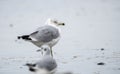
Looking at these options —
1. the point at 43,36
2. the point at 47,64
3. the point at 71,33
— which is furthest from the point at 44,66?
the point at 71,33

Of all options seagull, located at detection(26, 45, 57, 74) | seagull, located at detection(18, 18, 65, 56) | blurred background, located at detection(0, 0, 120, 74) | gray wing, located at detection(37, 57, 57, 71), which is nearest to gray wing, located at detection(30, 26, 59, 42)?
seagull, located at detection(18, 18, 65, 56)

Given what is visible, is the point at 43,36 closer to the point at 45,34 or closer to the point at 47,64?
the point at 45,34

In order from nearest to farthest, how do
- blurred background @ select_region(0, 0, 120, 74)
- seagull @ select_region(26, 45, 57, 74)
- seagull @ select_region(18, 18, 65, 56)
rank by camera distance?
seagull @ select_region(26, 45, 57, 74)
blurred background @ select_region(0, 0, 120, 74)
seagull @ select_region(18, 18, 65, 56)

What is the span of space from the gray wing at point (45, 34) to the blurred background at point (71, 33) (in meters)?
0.48

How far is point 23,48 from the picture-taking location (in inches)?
464

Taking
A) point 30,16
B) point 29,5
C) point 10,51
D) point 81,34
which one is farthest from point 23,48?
point 29,5

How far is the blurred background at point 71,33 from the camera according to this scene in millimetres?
9516

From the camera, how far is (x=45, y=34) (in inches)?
396

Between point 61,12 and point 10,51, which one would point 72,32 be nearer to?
point 10,51

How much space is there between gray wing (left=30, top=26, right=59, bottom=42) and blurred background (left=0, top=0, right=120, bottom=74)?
476 mm

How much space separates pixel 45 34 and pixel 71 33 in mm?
3883

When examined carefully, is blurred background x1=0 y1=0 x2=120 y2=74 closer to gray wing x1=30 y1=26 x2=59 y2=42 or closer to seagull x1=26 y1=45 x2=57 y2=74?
gray wing x1=30 y1=26 x2=59 y2=42

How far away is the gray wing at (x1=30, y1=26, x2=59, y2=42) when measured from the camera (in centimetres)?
1002

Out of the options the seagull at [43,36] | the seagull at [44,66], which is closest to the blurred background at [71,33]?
the seagull at [43,36]
